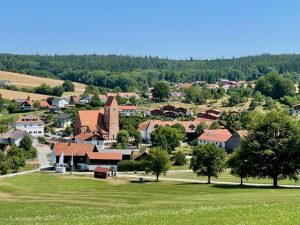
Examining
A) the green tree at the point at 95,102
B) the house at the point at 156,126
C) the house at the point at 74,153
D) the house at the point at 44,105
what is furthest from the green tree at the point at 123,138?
the house at the point at 44,105

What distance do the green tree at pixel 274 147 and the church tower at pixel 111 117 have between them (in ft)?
197

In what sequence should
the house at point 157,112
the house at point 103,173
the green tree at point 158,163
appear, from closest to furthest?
the green tree at point 158,163 → the house at point 103,173 → the house at point 157,112

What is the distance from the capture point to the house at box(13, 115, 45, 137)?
124 meters

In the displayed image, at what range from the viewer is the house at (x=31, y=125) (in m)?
124

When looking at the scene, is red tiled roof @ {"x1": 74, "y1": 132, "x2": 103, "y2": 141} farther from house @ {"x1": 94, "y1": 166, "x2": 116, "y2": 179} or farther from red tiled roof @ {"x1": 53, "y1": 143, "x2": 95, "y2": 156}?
house @ {"x1": 94, "y1": 166, "x2": 116, "y2": 179}

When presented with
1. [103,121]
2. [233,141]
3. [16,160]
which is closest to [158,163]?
[16,160]

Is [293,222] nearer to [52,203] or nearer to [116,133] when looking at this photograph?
[52,203]

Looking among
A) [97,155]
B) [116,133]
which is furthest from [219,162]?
[116,133]

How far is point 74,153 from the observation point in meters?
84.6

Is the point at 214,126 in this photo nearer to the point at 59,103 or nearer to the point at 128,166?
the point at 128,166

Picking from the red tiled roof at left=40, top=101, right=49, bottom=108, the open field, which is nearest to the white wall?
the red tiled roof at left=40, top=101, right=49, bottom=108

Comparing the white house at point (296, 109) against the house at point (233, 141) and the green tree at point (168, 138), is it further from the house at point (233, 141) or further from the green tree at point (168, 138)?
the green tree at point (168, 138)

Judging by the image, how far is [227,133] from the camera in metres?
105

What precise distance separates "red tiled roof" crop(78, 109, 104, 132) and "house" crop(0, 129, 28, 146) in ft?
41.9
